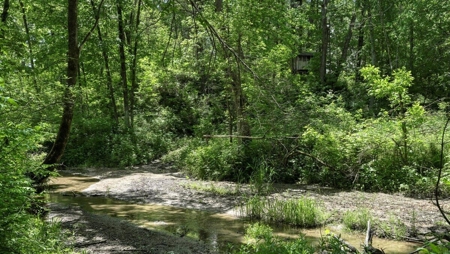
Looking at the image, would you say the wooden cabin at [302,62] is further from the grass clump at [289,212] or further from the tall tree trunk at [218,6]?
the grass clump at [289,212]

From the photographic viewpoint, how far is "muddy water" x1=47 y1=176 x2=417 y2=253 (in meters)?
6.57

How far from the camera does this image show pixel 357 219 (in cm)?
729

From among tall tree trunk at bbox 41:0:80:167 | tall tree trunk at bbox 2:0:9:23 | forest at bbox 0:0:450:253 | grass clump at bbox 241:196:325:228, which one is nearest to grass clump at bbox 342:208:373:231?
grass clump at bbox 241:196:325:228

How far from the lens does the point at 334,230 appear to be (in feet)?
23.3

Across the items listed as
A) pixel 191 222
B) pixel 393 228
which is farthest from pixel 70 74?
pixel 393 228

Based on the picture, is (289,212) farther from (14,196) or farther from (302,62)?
(302,62)

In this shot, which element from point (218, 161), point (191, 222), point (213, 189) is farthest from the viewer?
point (218, 161)

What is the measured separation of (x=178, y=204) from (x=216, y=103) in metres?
11.2

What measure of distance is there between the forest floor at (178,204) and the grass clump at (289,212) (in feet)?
1.22

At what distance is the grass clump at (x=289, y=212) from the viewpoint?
24.8ft

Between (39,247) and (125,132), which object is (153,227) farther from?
(125,132)

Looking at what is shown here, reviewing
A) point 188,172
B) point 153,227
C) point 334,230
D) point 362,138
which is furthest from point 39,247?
point 188,172

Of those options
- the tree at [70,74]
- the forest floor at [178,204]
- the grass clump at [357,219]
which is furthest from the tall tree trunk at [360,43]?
the tree at [70,74]

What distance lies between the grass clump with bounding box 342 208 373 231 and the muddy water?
1.09 feet
